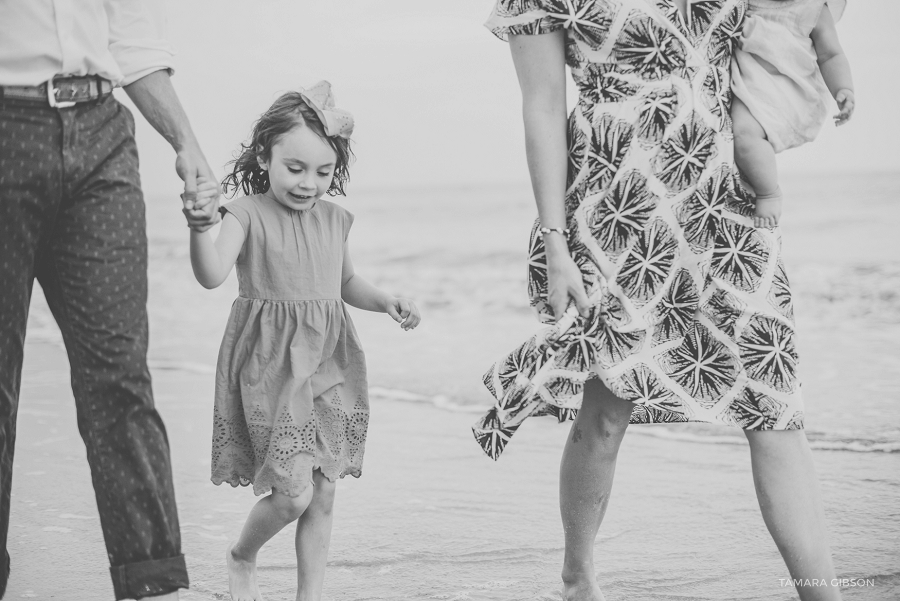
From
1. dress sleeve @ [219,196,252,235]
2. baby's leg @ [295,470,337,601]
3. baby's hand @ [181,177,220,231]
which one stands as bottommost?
baby's leg @ [295,470,337,601]

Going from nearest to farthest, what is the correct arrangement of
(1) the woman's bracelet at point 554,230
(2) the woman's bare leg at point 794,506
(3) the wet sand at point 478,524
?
(2) the woman's bare leg at point 794,506
(1) the woman's bracelet at point 554,230
(3) the wet sand at point 478,524

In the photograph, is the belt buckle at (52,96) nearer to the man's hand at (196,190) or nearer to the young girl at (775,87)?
the man's hand at (196,190)

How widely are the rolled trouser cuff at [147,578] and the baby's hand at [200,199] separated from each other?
0.74 m

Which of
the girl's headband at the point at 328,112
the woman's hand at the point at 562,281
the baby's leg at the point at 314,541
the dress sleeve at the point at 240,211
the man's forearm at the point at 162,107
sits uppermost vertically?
the man's forearm at the point at 162,107

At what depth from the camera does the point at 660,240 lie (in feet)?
7.82

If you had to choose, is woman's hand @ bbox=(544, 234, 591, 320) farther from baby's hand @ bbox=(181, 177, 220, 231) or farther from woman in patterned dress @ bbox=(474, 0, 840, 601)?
baby's hand @ bbox=(181, 177, 220, 231)

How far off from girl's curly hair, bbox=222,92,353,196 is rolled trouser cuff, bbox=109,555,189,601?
1059 millimetres

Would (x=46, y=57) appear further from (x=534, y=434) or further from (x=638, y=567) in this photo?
(x=534, y=434)

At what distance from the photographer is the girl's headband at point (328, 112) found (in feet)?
8.96

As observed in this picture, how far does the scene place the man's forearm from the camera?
224cm

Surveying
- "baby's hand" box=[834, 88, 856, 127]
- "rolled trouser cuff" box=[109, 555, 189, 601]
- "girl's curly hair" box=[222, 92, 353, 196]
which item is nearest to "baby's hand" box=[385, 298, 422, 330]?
"girl's curly hair" box=[222, 92, 353, 196]

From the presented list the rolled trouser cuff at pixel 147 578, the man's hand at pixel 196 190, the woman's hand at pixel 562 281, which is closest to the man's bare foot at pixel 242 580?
the rolled trouser cuff at pixel 147 578

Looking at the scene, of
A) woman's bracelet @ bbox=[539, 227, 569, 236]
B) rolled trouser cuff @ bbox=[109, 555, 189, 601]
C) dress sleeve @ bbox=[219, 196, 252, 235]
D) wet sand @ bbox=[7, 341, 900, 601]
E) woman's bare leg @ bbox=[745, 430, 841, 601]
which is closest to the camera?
rolled trouser cuff @ bbox=[109, 555, 189, 601]

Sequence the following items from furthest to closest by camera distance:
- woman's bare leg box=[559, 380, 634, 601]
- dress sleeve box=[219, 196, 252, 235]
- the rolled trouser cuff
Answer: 1. dress sleeve box=[219, 196, 252, 235]
2. woman's bare leg box=[559, 380, 634, 601]
3. the rolled trouser cuff
